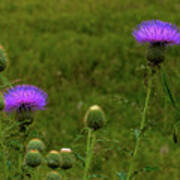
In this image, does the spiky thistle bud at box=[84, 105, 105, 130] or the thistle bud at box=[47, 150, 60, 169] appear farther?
the spiky thistle bud at box=[84, 105, 105, 130]

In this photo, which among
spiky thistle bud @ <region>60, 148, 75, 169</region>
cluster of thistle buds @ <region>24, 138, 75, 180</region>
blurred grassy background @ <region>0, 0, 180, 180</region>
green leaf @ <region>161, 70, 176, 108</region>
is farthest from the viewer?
blurred grassy background @ <region>0, 0, 180, 180</region>

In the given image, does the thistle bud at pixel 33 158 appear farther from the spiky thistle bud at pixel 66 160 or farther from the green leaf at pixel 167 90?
the green leaf at pixel 167 90

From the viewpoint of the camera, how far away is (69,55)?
6113 millimetres

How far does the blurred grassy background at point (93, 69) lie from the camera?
418 cm

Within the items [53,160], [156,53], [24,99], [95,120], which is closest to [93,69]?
[156,53]

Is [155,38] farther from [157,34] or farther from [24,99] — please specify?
[24,99]

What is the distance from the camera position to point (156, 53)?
2.21 m

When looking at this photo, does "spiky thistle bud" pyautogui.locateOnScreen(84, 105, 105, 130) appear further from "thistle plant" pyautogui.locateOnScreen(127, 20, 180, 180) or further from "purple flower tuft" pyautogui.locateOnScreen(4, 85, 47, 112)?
"thistle plant" pyautogui.locateOnScreen(127, 20, 180, 180)

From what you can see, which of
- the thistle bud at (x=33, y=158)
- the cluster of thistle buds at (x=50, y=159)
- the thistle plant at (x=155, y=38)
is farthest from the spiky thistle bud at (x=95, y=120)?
the thistle plant at (x=155, y=38)

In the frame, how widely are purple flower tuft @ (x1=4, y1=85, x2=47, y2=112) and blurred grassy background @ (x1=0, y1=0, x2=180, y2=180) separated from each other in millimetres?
705

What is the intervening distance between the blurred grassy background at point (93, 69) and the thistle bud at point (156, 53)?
21cm

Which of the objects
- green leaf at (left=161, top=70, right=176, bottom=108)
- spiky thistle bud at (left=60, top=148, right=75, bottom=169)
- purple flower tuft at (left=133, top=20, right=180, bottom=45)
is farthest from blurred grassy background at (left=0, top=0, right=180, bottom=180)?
spiky thistle bud at (left=60, top=148, right=75, bottom=169)

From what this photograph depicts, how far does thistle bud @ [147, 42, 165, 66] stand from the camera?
7.24ft

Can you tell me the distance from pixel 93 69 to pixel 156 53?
365 centimetres
